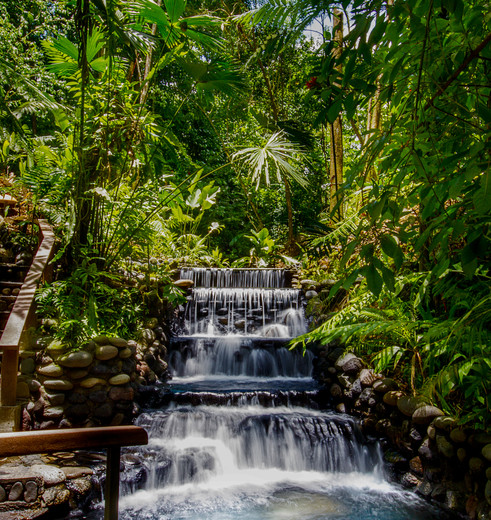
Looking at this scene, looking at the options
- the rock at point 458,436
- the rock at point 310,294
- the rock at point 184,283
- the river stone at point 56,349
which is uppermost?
the rock at point 184,283

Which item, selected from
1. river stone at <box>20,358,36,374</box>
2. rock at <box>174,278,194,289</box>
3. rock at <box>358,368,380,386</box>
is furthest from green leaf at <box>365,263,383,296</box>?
rock at <box>174,278,194,289</box>

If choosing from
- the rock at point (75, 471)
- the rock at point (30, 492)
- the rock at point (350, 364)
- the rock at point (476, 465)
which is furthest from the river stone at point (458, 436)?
the rock at point (30, 492)

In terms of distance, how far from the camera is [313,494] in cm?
348

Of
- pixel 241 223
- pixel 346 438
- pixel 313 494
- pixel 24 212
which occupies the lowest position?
pixel 313 494

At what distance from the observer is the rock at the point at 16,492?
2.85 metres

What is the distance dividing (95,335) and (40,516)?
1.80m

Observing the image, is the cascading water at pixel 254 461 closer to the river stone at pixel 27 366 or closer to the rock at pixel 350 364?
the rock at pixel 350 364

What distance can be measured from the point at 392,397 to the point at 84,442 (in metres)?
3.54

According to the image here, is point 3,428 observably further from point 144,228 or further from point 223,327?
point 223,327

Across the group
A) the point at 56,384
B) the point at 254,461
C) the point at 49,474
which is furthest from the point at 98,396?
the point at 254,461

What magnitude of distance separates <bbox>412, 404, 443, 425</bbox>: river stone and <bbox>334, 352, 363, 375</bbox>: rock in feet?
3.70

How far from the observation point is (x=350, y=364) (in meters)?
4.73

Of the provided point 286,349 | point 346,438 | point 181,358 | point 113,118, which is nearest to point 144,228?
point 113,118

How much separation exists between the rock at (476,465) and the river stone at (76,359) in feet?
11.3
